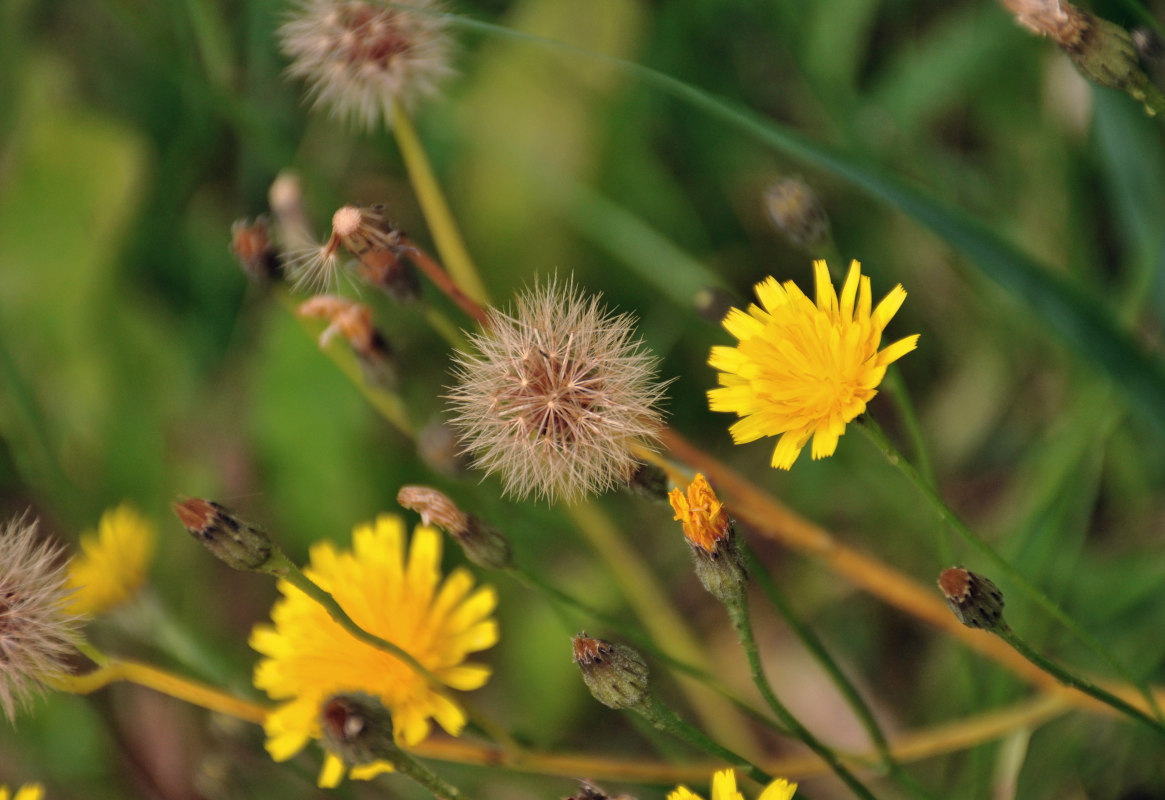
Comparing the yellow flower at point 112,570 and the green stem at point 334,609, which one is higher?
the green stem at point 334,609

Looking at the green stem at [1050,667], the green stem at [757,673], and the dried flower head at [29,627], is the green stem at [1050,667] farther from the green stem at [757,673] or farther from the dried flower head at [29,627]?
the dried flower head at [29,627]

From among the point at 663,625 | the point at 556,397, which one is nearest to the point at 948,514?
the point at 556,397

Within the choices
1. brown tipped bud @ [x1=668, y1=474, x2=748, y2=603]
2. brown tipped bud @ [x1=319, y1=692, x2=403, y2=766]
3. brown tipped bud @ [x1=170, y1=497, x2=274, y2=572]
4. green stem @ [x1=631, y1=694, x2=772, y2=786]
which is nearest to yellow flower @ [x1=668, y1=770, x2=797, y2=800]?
green stem @ [x1=631, y1=694, x2=772, y2=786]

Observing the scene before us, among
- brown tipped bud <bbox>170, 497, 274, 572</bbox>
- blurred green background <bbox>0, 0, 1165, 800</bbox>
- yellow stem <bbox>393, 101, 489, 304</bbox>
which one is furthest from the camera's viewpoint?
blurred green background <bbox>0, 0, 1165, 800</bbox>

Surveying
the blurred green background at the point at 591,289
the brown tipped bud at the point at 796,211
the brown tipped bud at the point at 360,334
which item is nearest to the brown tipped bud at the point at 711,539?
the brown tipped bud at the point at 796,211

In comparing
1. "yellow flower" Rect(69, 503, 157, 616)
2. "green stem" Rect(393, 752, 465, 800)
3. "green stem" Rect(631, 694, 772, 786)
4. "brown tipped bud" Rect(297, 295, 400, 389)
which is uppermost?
"green stem" Rect(631, 694, 772, 786)

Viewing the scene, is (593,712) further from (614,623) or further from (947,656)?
(614,623)

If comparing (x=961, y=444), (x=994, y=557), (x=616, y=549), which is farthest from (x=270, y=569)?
(x=961, y=444)

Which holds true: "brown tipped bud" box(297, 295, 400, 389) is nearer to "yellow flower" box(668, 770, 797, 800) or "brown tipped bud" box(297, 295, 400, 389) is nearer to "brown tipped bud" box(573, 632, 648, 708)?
"brown tipped bud" box(573, 632, 648, 708)
